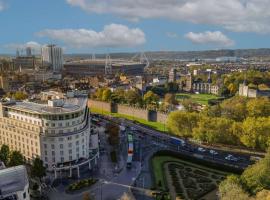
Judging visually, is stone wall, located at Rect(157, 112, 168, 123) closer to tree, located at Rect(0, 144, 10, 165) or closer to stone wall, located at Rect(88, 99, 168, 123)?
stone wall, located at Rect(88, 99, 168, 123)

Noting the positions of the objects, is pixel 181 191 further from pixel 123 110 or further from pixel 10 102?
pixel 123 110

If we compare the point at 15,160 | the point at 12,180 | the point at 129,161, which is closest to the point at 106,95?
the point at 129,161

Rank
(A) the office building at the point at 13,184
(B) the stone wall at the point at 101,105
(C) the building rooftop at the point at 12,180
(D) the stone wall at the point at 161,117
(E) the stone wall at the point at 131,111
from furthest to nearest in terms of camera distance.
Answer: (B) the stone wall at the point at 101,105 < (E) the stone wall at the point at 131,111 < (D) the stone wall at the point at 161,117 < (C) the building rooftop at the point at 12,180 < (A) the office building at the point at 13,184

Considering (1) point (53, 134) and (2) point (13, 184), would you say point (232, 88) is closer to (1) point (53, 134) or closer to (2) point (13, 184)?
(1) point (53, 134)

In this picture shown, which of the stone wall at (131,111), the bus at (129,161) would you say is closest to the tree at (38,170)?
the bus at (129,161)

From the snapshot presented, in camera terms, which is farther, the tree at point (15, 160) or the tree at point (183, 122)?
the tree at point (183, 122)

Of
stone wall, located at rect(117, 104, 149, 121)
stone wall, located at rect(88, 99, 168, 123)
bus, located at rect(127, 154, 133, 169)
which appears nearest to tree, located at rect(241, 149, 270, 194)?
bus, located at rect(127, 154, 133, 169)

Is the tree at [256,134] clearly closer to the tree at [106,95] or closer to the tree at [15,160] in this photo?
the tree at [15,160]
